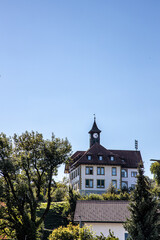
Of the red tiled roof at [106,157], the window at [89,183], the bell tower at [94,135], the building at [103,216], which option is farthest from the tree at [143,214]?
the bell tower at [94,135]

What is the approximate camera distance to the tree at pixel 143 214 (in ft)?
78.9

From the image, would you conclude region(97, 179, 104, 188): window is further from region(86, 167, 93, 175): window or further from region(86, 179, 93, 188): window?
region(86, 167, 93, 175): window

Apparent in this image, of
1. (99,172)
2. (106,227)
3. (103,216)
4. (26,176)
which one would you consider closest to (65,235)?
(106,227)

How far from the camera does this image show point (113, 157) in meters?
77.2

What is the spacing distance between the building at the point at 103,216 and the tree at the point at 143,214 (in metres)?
8.22

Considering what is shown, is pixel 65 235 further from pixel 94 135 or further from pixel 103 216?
pixel 94 135

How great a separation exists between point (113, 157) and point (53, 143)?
36192 millimetres

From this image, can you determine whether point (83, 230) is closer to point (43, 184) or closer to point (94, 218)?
point (94, 218)

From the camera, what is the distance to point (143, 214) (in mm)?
24594

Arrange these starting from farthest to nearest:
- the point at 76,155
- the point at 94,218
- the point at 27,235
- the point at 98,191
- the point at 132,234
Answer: the point at 76,155 < the point at 98,191 < the point at 27,235 < the point at 94,218 < the point at 132,234

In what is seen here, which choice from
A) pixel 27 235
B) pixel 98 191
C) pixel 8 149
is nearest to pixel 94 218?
pixel 27 235

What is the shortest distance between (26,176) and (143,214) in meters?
19.6

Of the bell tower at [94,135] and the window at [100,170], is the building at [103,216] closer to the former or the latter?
the window at [100,170]

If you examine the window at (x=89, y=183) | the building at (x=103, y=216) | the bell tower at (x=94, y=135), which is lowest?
the building at (x=103, y=216)
